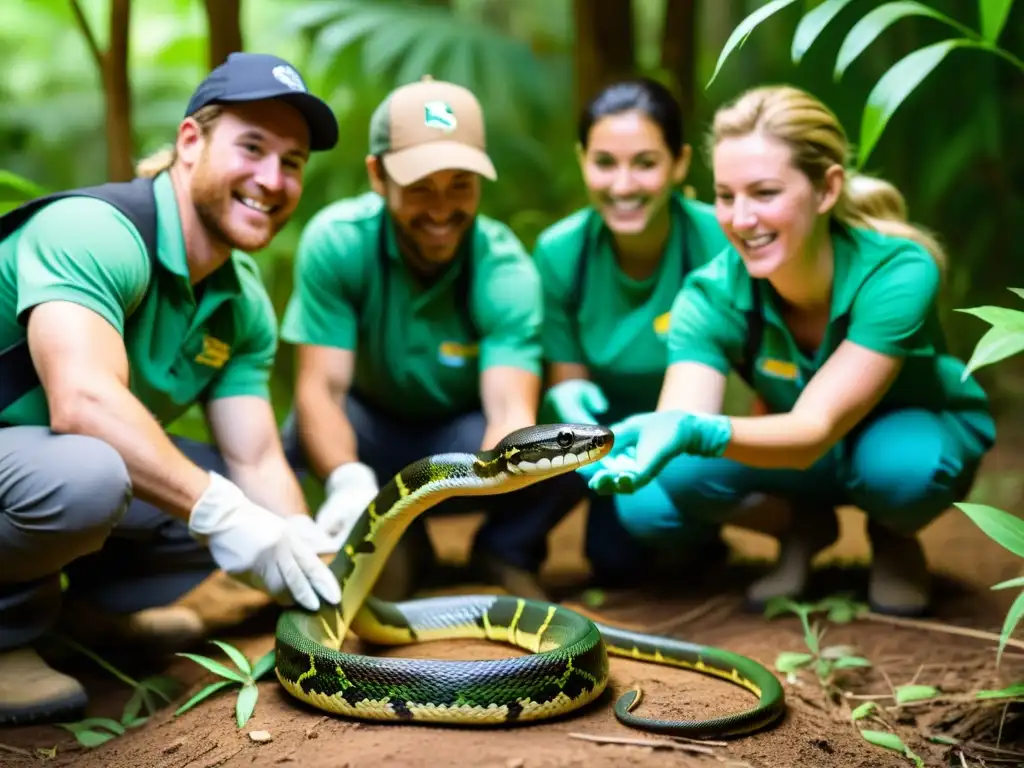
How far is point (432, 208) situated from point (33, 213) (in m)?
1.17

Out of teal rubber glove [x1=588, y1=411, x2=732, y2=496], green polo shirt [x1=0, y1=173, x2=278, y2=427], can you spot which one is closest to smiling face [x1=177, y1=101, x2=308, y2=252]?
green polo shirt [x1=0, y1=173, x2=278, y2=427]

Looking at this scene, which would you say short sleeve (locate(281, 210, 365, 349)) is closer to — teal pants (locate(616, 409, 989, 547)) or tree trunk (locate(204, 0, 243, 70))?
tree trunk (locate(204, 0, 243, 70))

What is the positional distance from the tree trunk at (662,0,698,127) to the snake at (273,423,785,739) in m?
2.97

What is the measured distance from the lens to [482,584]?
3.48 meters

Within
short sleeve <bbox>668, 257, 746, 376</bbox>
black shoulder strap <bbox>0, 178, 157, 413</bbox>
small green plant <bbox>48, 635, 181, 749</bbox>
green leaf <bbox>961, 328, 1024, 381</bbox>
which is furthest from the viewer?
short sleeve <bbox>668, 257, 746, 376</bbox>

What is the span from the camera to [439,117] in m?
3.11

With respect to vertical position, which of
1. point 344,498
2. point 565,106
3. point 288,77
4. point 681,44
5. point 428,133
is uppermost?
point 681,44

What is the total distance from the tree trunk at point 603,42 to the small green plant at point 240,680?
300 cm

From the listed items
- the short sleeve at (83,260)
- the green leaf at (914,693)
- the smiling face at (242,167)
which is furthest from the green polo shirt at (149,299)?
the green leaf at (914,693)

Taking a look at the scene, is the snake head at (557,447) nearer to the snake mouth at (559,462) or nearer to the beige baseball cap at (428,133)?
the snake mouth at (559,462)

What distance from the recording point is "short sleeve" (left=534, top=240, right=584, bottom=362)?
3523 mm

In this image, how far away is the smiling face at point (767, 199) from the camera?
8.85 feet

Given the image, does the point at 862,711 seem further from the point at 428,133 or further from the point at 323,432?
the point at 428,133

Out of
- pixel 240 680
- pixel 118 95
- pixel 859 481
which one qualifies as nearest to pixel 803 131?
pixel 859 481
